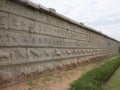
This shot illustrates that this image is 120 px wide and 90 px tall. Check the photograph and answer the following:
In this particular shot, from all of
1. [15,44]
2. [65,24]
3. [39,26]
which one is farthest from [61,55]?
[15,44]

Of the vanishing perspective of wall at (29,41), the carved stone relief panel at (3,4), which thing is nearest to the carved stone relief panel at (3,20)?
the vanishing perspective of wall at (29,41)

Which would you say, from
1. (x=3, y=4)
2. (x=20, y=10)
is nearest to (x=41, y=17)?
(x=20, y=10)

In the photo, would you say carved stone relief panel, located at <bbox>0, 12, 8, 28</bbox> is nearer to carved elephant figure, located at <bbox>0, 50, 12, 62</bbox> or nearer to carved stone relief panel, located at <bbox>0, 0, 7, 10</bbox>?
carved stone relief panel, located at <bbox>0, 0, 7, 10</bbox>

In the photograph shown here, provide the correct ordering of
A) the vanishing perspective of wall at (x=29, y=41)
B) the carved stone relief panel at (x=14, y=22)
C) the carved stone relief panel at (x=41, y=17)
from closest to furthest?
the vanishing perspective of wall at (x=29, y=41) → the carved stone relief panel at (x=14, y=22) → the carved stone relief panel at (x=41, y=17)

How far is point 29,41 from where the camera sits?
5.84 metres

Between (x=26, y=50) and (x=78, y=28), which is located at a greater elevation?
(x=78, y=28)

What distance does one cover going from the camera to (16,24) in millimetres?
5215

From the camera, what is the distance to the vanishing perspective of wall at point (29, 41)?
4.87 metres

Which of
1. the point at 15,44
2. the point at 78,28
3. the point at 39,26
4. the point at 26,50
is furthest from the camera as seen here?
the point at 78,28

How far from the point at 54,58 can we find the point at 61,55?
0.82m

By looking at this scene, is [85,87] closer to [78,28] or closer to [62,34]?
[62,34]

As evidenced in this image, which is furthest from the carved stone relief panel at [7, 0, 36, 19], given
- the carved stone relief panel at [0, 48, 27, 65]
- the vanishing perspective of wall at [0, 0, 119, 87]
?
the carved stone relief panel at [0, 48, 27, 65]

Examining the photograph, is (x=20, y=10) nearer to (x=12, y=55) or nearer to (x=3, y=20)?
(x=3, y=20)

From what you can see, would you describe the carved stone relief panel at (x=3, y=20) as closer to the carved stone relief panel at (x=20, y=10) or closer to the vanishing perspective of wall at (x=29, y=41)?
the vanishing perspective of wall at (x=29, y=41)
